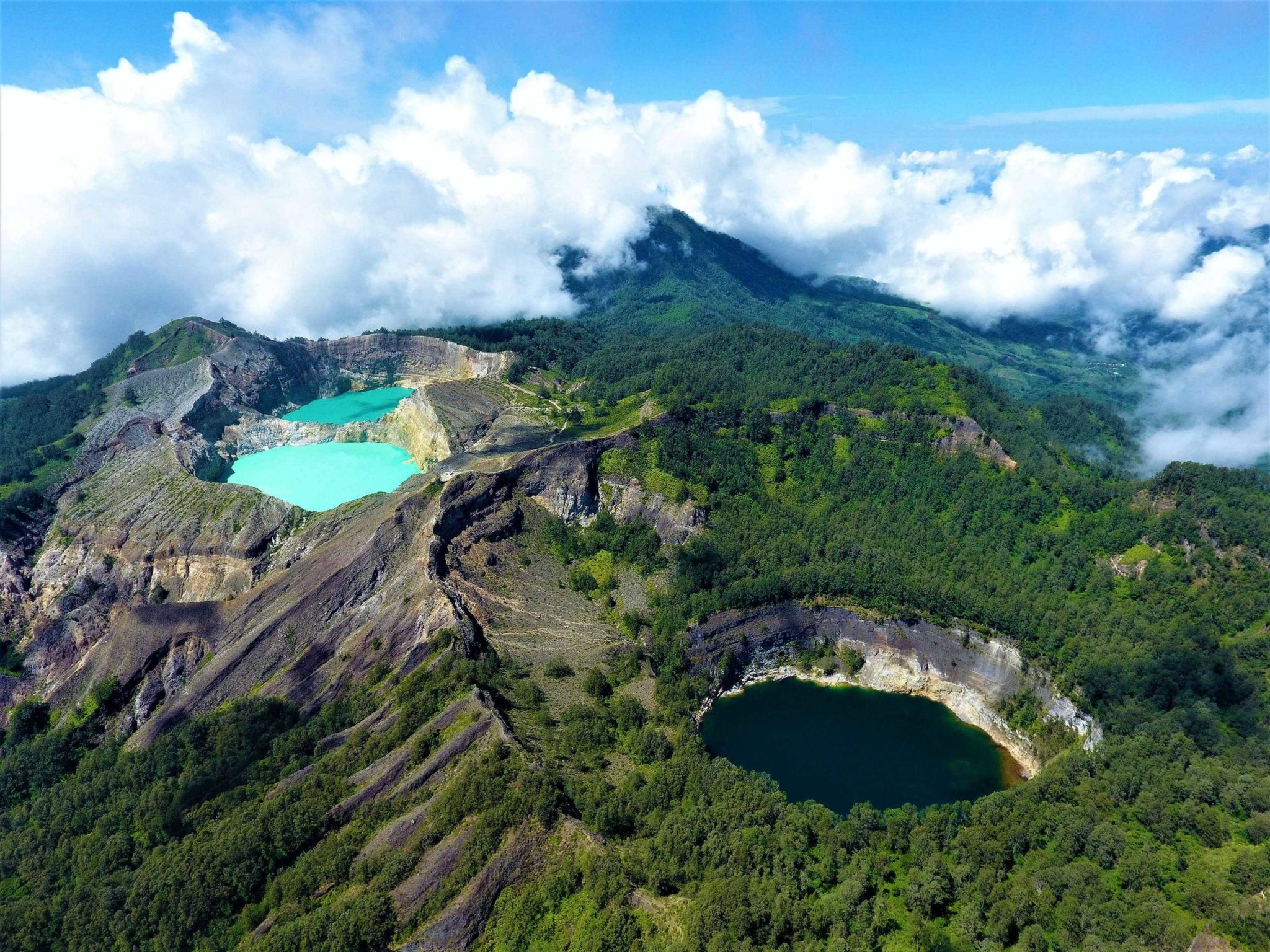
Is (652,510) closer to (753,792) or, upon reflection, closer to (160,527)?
(753,792)

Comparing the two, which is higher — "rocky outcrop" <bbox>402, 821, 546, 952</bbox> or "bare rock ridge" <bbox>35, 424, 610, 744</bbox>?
"bare rock ridge" <bbox>35, 424, 610, 744</bbox>

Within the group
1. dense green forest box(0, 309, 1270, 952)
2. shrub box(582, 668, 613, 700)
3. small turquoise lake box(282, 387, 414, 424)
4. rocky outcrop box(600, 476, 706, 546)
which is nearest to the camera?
dense green forest box(0, 309, 1270, 952)

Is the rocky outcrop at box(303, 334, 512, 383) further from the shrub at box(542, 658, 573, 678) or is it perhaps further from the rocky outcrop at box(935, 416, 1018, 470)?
the rocky outcrop at box(935, 416, 1018, 470)

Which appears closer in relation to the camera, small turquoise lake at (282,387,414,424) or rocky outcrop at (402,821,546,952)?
rocky outcrop at (402,821,546,952)

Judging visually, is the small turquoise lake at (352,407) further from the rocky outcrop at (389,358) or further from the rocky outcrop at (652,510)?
the rocky outcrop at (652,510)

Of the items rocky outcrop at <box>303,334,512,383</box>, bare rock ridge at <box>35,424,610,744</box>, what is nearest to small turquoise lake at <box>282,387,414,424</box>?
rocky outcrop at <box>303,334,512,383</box>

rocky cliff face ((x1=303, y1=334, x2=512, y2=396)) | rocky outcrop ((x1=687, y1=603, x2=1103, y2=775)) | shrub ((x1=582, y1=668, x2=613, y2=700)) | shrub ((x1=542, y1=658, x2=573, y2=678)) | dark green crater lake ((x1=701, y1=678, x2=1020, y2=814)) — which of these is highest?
rocky cliff face ((x1=303, y1=334, x2=512, y2=396))

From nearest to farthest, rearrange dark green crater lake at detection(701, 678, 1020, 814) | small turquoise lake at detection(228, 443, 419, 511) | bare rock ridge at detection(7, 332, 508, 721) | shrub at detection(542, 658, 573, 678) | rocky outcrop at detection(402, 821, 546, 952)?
rocky outcrop at detection(402, 821, 546, 952) → dark green crater lake at detection(701, 678, 1020, 814) → bare rock ridge at detection(7, 332, 508, 721) → shrub at detection(542, 658, 573, 678) → small turquoise lake at detection(228, 443, 419, 511)
